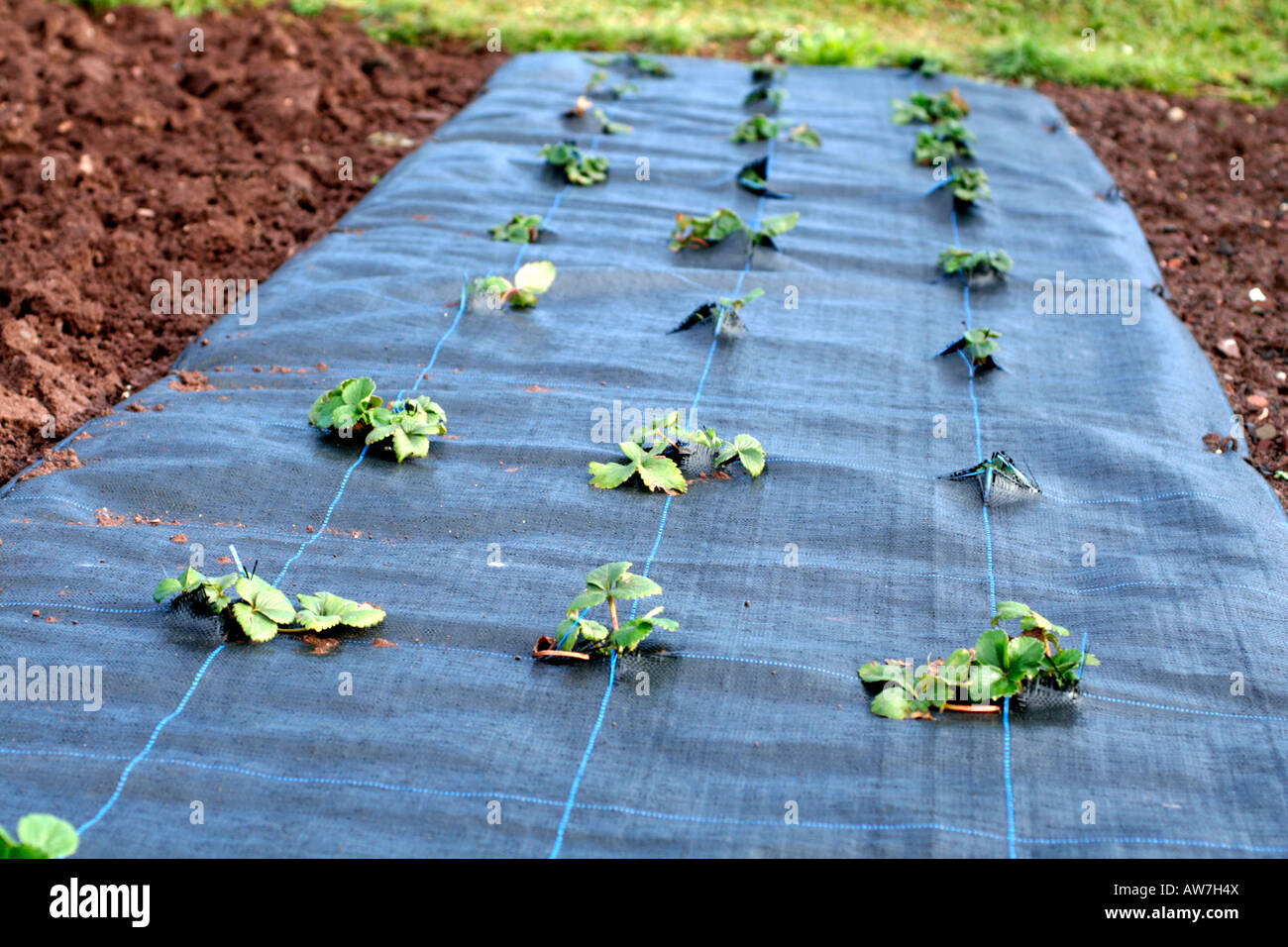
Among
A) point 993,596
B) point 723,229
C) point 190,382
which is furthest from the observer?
point 723,229

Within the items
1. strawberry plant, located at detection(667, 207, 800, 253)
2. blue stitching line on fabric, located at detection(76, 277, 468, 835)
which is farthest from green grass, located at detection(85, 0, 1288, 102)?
blue stitching line on fabric, located at detection(76, 277, 468, 835)

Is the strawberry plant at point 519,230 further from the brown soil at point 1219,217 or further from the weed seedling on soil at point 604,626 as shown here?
the brown soil at point 1219,217

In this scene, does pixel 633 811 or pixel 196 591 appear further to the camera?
pixel 196 591

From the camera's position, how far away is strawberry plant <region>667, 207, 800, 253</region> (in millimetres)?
4312

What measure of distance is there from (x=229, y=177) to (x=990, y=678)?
4334mm

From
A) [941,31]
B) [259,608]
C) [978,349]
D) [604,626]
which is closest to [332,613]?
[259,608]

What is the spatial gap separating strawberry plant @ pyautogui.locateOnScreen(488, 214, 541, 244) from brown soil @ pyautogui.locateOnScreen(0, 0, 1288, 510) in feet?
2.94

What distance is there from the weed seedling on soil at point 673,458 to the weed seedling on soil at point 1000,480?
1.97 feet

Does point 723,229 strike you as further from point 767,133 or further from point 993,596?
point 993,596

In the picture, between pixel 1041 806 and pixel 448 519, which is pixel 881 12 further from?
pixel 1041 806

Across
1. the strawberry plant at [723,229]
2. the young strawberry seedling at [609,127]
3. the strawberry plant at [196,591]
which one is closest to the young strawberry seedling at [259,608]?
the strawberry plant at [196,591]

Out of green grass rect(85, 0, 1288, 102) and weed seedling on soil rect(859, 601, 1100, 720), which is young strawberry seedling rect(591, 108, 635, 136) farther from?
weed seedling on soil rect(859, 601, 1100, 720)

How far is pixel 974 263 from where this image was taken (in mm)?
4141
